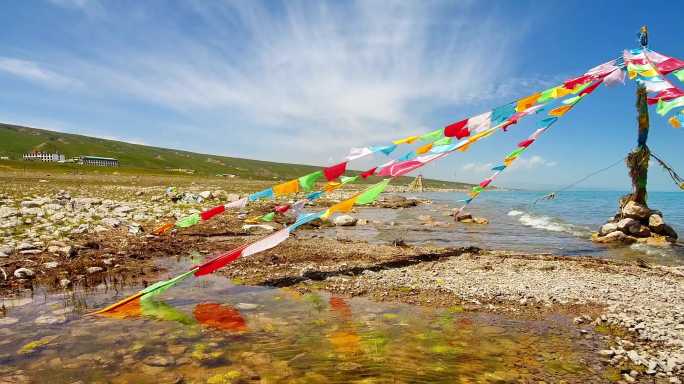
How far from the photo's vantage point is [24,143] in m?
198

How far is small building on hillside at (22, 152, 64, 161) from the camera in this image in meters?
172

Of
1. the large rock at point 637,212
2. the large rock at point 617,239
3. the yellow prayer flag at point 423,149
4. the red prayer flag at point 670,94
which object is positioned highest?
the red prayer flag at point 670,94

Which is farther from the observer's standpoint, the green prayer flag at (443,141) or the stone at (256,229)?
the stone at (256,229)

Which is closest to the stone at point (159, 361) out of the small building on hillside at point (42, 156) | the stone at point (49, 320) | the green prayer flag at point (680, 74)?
the stone at point (49, 320)

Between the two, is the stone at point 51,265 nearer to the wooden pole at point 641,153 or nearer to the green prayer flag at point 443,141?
the green prayer flag at point 443,141

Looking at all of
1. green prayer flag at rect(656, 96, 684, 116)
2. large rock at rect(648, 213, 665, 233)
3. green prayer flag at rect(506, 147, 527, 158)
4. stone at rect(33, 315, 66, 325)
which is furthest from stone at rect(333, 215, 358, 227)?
stone at rect(33, 315, 66, 325)

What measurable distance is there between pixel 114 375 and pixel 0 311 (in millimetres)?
4114

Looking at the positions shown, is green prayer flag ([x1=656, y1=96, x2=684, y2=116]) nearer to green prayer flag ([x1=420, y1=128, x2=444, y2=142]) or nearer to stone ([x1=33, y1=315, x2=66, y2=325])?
green prayer flag ([x1=420, y1=128, x2=444, y2=142])

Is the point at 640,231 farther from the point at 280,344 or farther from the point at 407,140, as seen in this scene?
the point at 280,344

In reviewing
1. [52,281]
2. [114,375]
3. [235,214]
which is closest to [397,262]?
[114,375]

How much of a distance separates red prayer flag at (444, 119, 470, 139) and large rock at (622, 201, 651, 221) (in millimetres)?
12140

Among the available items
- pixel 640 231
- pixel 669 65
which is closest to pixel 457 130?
pixel 669 65

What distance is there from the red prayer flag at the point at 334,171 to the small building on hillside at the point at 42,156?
214 m

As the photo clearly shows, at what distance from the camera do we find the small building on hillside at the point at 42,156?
17238 cm
